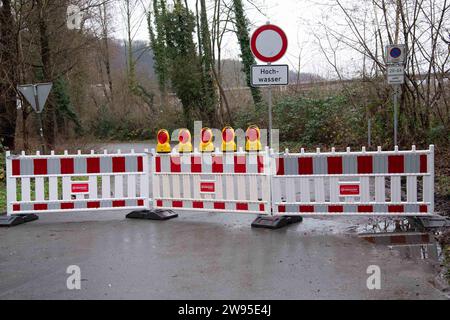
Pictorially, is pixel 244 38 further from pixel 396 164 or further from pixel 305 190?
pixel 396 164

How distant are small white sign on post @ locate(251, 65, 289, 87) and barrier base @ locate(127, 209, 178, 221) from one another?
3.00m

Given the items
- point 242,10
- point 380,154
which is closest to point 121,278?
point 380,154

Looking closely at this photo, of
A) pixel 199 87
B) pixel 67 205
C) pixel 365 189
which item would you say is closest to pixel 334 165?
pixel 365 189

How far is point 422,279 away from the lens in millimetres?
6086

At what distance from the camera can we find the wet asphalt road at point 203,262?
5836 mm

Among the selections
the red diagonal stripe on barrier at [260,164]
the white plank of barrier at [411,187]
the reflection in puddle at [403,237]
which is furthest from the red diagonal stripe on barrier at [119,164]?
the white plank of barrier at [411,187]

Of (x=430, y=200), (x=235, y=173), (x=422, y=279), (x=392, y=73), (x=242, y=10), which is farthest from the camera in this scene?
(x=242, y=10)

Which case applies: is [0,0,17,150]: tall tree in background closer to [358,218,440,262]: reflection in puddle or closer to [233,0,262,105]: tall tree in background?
[358,218,440,262]: reflection in puddle

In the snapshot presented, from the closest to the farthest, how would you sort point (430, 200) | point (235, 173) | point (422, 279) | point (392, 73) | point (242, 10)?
point (422, 279)
point (430, 200)
point (235, 173)
point (392, 73)
point (242, 10)

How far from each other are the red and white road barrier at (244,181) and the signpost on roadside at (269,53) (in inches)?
29.9

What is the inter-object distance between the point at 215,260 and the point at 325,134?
18.5 meters

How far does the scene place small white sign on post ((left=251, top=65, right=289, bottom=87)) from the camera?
30.0 feet
